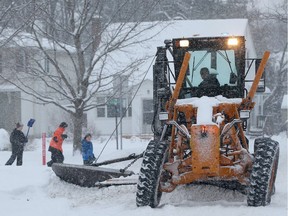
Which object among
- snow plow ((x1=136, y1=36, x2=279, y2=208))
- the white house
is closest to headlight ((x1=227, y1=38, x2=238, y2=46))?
snow plow ((x1=136, y1=36, x2=279, y2=208))

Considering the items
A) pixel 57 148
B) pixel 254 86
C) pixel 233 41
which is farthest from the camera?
pixel 57 148

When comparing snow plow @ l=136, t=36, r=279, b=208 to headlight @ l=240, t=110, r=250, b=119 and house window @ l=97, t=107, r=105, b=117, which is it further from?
house window @ l=97, t=107, r=105, b=117

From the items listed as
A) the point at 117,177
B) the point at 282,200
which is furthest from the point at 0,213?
the point at 282,200

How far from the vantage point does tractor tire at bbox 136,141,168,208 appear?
9.79m

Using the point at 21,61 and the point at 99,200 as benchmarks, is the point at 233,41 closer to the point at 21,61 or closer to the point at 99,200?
the point at 99,200

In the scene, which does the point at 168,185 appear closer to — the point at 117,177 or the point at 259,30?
the point at 117,177

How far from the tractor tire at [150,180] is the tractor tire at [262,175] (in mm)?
1325

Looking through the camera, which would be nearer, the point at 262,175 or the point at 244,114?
the point at 262,175

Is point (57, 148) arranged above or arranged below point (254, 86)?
below

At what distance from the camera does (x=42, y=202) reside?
35.1 ft

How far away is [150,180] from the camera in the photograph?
980 centimetres

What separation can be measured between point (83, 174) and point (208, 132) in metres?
3.17

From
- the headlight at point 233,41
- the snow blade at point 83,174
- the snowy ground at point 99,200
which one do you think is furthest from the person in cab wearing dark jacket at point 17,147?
the headlight at point 233,41

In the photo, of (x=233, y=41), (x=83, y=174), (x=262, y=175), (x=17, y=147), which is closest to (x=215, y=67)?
Result: (x=233, y=41)
